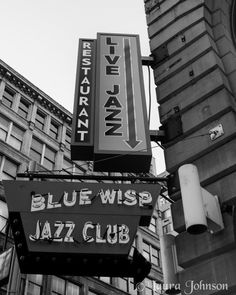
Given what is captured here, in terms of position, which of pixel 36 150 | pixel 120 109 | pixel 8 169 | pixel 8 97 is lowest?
pixel 120 109

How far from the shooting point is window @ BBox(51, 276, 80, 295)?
33.0 metres

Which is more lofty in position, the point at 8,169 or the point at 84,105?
the point at 8,169

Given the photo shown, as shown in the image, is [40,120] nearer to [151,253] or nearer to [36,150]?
[36,150]

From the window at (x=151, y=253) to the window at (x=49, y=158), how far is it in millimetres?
13533

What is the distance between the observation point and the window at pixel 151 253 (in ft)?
145

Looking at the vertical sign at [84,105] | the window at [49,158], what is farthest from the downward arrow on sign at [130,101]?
the window at [49,158]

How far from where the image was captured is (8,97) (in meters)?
40.5

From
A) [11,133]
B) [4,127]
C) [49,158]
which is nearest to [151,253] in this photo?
[49,158]

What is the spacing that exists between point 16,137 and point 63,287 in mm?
13955

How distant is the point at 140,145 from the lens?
36.4 feet

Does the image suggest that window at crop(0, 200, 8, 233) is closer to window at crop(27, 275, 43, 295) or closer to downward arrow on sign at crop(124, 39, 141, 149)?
window at crop(27, 275, 43, 295)

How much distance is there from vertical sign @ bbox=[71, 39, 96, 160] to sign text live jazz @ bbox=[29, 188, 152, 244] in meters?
2.07

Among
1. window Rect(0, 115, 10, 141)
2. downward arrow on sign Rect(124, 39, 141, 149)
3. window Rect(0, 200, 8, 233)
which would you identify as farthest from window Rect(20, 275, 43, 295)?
downward arrow on sign Rect(124, 39, 141, 149)

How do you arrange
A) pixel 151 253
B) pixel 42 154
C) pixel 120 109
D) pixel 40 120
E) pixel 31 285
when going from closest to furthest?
pixel 120 109
pixel 31 285
pixel 42 154
pixel 40 120
pixel 151 253
